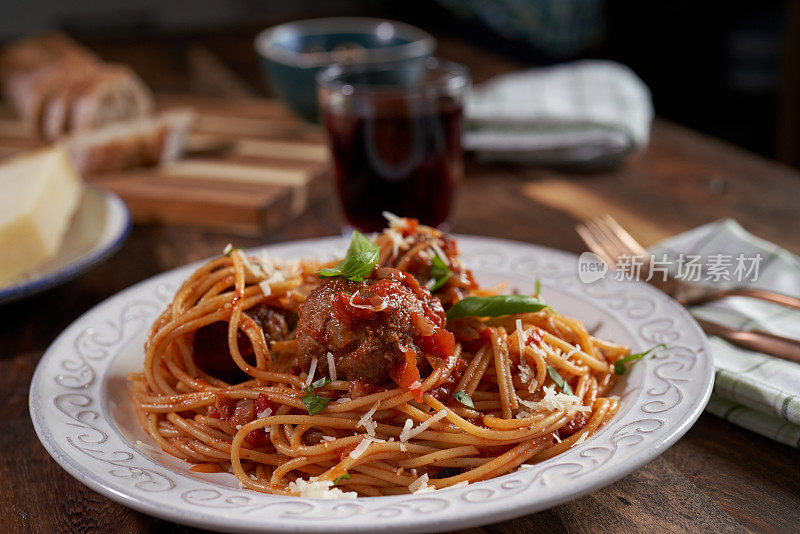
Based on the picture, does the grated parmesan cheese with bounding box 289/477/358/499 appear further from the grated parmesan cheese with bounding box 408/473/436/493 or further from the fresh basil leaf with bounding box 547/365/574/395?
the fresh basil leaf with bounding box 547/365/574/395

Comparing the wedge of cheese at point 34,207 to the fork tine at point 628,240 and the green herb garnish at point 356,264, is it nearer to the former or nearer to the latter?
the green herb garnish at point 356,264

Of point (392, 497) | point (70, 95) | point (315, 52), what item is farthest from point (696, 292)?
point (70, 95)

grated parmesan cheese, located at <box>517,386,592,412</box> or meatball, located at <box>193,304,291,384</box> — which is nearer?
→ grated parmesan cheese, located at <box>517,386,592,412</box>

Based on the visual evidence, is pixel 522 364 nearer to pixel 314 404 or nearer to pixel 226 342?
pixel 314 404

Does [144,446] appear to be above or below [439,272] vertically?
below

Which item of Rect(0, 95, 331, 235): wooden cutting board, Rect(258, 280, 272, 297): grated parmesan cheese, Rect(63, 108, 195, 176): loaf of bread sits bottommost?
Rect(0, 95, 331, 235): wooden cutting board

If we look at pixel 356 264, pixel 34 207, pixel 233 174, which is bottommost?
pixel 233 174

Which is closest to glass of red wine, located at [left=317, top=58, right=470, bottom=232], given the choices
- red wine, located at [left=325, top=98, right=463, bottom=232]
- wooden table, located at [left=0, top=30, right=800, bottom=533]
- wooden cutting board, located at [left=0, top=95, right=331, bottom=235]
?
red wine, located at [left=325, top=98, right=463, bottom=232]

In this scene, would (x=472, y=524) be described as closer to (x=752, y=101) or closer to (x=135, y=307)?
(x=135, y=307)
